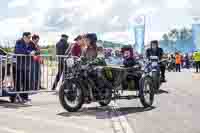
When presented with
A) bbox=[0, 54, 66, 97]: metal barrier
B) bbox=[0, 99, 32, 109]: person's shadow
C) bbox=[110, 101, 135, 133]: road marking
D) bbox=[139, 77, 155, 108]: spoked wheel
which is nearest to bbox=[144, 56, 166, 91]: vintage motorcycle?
bbox=[0, 54, 66, 97]: metal barrier

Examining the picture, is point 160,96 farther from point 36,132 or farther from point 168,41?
point 168,41

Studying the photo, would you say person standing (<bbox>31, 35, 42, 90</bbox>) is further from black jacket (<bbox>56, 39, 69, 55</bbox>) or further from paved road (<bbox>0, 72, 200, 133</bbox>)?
black jacket (<bbox>56, 39, 69, 55</bbox>)

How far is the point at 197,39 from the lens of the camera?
38.8 meters

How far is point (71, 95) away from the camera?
10328mm

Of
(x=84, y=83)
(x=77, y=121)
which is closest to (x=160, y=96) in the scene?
(x=84, y=83)

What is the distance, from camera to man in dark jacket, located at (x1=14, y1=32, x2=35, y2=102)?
13.0 m

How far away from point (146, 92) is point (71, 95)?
6.85 feet

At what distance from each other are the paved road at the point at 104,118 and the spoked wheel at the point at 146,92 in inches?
7.1

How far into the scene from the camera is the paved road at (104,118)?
27.3 ft

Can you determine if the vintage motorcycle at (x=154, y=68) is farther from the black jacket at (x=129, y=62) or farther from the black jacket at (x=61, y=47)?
the black jacket at (x=129, y=62)

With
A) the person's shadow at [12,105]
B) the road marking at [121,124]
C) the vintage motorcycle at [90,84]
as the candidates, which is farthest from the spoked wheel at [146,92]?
the person's shadow at [12,105]

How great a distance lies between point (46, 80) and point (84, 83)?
5.30 meters

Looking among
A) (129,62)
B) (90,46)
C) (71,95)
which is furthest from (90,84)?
(129,62)

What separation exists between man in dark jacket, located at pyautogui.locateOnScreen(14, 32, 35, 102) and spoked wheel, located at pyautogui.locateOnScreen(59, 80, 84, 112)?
2.94 m
